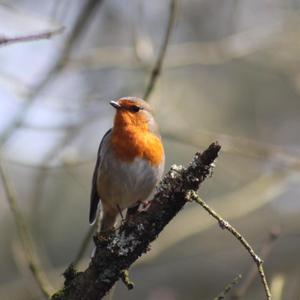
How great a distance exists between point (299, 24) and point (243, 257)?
3787 millimetres

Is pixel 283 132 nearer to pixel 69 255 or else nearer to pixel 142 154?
pixel 69 255

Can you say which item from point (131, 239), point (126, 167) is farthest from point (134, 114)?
point (131, 239)

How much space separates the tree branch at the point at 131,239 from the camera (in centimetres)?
299

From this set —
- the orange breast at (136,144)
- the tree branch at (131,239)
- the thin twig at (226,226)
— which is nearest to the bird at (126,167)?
the orange breast at (136,144)

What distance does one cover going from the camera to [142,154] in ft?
15.5

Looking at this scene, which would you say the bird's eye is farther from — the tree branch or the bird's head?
the tree branch

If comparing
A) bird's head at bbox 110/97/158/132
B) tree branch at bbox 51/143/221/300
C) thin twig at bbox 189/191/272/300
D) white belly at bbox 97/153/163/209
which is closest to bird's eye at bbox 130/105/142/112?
bird's head at bbox 110/97/158/132

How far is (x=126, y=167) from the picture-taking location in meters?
4.74

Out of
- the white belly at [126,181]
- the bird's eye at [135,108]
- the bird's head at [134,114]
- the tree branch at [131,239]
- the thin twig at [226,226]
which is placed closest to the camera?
the thin twig at [226,226]

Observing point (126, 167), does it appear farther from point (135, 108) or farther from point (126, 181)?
point (135, 108)

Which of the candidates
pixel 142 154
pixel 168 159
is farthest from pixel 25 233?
pixel 168 159

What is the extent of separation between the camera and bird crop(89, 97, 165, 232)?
4.69 m

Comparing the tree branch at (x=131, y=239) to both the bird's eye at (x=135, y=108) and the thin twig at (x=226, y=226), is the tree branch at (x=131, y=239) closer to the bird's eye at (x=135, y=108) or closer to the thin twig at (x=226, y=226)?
the thin twig at (x=226, y=226)

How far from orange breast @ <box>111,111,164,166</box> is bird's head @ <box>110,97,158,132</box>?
52mm
